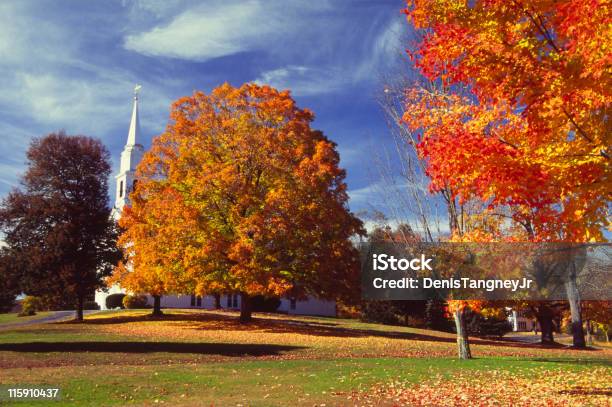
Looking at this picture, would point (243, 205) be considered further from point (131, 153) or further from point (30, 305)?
point (131, 153)

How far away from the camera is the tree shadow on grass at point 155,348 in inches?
720

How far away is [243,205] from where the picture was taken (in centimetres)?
2764

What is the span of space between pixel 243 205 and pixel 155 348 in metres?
10.1

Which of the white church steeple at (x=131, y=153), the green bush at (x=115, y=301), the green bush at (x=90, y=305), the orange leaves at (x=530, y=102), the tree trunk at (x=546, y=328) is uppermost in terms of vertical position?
the white church steeple at (x=131, y=153)

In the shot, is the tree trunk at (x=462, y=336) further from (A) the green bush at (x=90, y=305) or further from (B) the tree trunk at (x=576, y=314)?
(A) the green bush at (x=90, y=305)

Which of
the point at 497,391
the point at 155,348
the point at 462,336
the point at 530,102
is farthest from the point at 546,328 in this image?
the point at 530,102

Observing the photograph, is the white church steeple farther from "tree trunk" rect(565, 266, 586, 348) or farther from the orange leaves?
the orange leaves

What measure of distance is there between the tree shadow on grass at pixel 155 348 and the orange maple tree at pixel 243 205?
5.48m

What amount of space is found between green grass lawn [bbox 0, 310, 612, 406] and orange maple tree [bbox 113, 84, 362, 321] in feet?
11.3

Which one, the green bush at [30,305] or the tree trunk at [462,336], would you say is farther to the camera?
the green bush at [30,305]

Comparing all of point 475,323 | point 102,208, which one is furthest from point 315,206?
point 475,323

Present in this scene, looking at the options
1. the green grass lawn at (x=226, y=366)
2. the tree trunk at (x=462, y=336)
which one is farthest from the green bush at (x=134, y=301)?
the tree trunk at (x=462, y=336)

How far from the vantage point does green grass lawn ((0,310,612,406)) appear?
424 inches

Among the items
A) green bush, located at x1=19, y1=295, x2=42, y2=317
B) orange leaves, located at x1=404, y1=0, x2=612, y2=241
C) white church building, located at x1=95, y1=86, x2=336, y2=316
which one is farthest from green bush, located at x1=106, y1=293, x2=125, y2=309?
orange leaves, located at x1=404, y1=0, x2=612, y2=241
